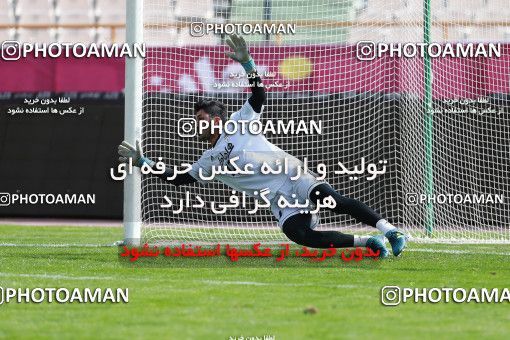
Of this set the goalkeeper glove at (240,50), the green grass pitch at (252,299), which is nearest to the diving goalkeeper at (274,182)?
the green grass pitch at (252,299)

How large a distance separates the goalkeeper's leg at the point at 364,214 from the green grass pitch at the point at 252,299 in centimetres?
23

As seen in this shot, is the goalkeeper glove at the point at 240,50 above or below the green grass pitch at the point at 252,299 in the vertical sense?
above

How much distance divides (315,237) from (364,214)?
0.53 m

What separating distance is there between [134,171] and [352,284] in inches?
170

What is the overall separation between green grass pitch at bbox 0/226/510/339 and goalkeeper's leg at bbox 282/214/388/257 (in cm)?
21

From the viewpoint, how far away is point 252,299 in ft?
24.9

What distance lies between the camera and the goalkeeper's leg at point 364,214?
1008cm

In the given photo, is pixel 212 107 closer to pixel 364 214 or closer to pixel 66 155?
pixel 364 214

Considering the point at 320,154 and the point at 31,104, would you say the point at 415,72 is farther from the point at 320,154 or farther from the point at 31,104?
the point at 31,104

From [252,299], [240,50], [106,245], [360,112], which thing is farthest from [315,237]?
[360,112]

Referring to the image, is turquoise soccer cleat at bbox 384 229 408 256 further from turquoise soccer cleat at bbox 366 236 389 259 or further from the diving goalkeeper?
turquoise soccer cleat at bbox 366 236 389 259

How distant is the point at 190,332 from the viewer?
242 inches

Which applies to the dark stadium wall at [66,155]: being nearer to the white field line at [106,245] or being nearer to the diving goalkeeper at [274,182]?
the white field line at [106,245]

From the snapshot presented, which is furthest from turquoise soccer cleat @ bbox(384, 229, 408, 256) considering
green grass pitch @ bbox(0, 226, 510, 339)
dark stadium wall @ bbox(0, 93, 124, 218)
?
dark stadium wall @ bbox(0, 93, 124, 218)
